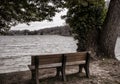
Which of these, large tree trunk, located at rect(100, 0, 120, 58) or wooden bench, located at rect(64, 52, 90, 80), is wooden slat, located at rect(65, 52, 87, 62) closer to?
wooden bench, located at rect(64, 52, 90, 80)

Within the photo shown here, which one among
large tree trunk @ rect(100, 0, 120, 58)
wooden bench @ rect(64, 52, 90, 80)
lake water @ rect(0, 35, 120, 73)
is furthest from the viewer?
lake water @ rect(0, 35, 120, 73)

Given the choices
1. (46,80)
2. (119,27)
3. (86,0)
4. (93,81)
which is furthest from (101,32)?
(46,80)

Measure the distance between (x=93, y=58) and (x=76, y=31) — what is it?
1.78 meters

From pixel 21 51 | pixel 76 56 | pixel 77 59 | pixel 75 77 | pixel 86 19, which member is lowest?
pixel 21 51

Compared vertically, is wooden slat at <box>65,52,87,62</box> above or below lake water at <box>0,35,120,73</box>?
above

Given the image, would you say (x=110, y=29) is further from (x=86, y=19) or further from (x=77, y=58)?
(x=77, y=58)

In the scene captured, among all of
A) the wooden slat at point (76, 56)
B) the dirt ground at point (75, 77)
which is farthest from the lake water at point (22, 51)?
the wooden slat at point (76, 56)

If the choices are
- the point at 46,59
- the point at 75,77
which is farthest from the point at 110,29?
the point at 46,59

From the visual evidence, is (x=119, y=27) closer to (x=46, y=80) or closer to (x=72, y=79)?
(x=72, y=79)

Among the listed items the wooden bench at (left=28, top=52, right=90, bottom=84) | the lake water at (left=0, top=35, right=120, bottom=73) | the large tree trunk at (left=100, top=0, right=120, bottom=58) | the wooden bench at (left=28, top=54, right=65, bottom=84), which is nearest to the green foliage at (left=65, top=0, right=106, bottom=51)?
the large tree trunk at (left=100, top=0, right=120, bottom=58)

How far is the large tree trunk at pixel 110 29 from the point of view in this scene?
8266mm

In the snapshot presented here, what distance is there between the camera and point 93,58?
332 inches

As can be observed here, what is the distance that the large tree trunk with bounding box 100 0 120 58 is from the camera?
827cm

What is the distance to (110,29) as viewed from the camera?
27.4 ft
